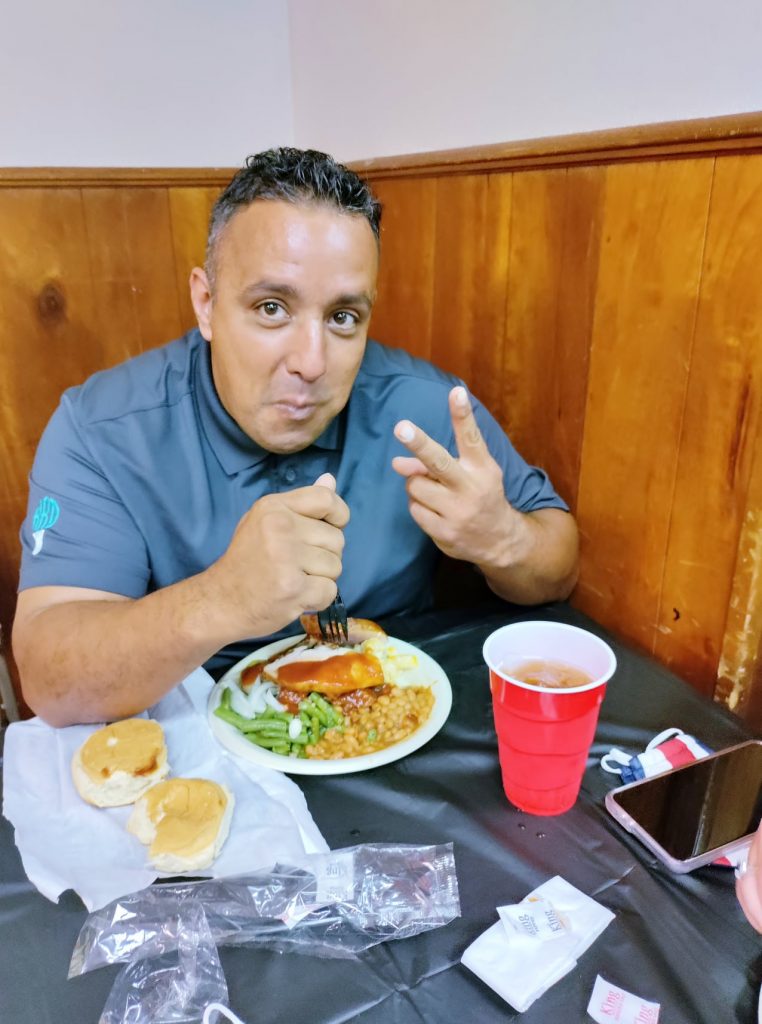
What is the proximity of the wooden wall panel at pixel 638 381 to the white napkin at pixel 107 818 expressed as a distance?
779 mm

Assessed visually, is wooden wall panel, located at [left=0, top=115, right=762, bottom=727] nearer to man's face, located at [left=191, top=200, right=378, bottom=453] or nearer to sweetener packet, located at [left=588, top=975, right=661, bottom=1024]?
man's face, located at [left=191, top=200, right=378, bottom=453]

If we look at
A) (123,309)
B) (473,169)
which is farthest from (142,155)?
(473,169)

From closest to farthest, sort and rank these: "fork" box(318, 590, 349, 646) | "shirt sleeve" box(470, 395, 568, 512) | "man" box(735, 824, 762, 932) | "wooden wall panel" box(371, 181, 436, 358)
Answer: "man" box(735, 824, 762, 932) < "fork" box(318, 590, 349, 646) < "shirt sleeve" box(470, 395, 568, 512) < "wooden wall panel" box(371, 181, 436, 358)

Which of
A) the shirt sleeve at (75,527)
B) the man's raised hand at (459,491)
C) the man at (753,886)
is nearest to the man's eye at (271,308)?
the man's raised hand at (459,491)

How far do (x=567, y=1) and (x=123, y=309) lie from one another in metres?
1.38

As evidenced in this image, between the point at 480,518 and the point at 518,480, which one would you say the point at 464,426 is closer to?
the point at 480,518

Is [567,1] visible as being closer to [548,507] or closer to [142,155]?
[548,507]

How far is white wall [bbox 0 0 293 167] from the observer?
186cm

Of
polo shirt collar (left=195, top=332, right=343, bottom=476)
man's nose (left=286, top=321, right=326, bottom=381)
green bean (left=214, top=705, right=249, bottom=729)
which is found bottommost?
green bean (left=214, top=705, right=249, bottom=729)

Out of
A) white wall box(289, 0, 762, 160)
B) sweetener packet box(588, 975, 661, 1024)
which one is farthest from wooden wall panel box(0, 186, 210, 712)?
sweetener packet box(588, 975, 661, 1024)

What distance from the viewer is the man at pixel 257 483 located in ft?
3.37

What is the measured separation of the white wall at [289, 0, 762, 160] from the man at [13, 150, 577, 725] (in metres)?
0.43

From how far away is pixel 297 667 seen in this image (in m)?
1.11

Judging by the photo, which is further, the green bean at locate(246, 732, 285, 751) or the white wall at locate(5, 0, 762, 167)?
the white wall at locate(5, 0, 762, 167)
